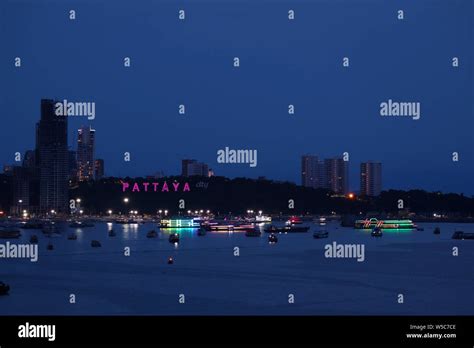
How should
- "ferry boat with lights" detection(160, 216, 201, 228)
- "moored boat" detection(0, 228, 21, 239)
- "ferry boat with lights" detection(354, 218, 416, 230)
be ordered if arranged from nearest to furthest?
"moored boat" detection(0, 228, 21, 239) < "ferry boat with lights" detection(160, 216, 201, 228) < "ferry boat with lights" detection(354, 218, 416, 230)

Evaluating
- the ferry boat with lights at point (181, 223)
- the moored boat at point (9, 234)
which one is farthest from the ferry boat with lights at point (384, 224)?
the moored boat at point (9, 234)

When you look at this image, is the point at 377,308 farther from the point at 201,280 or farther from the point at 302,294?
the point at 201,280

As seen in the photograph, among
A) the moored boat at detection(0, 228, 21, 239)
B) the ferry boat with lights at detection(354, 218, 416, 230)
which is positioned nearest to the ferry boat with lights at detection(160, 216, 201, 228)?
the ferry boat with lights at detection(354, 218, 416, 230)

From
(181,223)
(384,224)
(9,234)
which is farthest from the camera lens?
(384,224)

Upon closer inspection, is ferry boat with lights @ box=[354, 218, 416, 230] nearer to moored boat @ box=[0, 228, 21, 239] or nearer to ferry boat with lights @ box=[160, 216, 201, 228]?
ferry boat with lights @ box=[160, 216, 201, 228]

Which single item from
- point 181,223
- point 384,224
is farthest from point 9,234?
point 384,224

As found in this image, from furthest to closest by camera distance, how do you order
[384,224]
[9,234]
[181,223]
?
[384,224], [181,223], [9,234]

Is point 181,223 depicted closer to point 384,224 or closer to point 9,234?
point 384,224

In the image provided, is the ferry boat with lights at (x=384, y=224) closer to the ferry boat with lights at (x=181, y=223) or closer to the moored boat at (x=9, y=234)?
the ferry boat with lights at (x=181, y=223)
